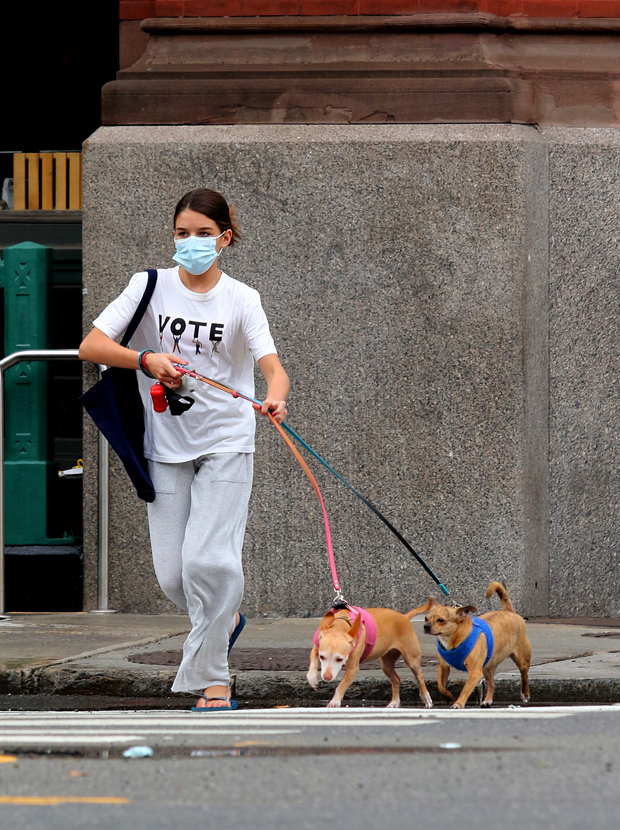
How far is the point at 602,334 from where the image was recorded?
8.55m

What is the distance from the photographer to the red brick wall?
8602 mm

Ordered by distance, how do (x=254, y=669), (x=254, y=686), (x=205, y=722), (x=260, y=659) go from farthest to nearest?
1. (x=260, y=659)
2. (x=254, y=669)
3. (x=254, y=686)
4. (x=205, y=722)

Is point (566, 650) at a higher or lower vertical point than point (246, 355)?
lower

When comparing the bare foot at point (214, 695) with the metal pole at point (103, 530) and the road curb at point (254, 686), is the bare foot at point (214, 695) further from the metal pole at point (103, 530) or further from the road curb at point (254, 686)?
the metal pole at point (103, 530)

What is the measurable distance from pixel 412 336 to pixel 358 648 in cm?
301

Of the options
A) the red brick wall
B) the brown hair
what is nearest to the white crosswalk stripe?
Answer: the brown hair

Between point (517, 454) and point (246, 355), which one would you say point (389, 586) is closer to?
point (517, 454)

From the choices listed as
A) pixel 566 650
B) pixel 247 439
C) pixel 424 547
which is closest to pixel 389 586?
pixel 424 547

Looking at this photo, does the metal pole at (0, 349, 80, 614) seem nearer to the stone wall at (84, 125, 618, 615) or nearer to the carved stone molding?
the stone wall at (84, 125, 618, 615)

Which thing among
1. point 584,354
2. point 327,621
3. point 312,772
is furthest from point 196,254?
point 584,354

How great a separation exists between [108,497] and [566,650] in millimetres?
3016

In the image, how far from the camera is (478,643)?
5.98m

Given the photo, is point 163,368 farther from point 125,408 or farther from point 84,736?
point 84,736

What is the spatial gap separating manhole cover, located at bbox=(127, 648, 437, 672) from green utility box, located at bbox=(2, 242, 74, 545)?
2.29 meters
